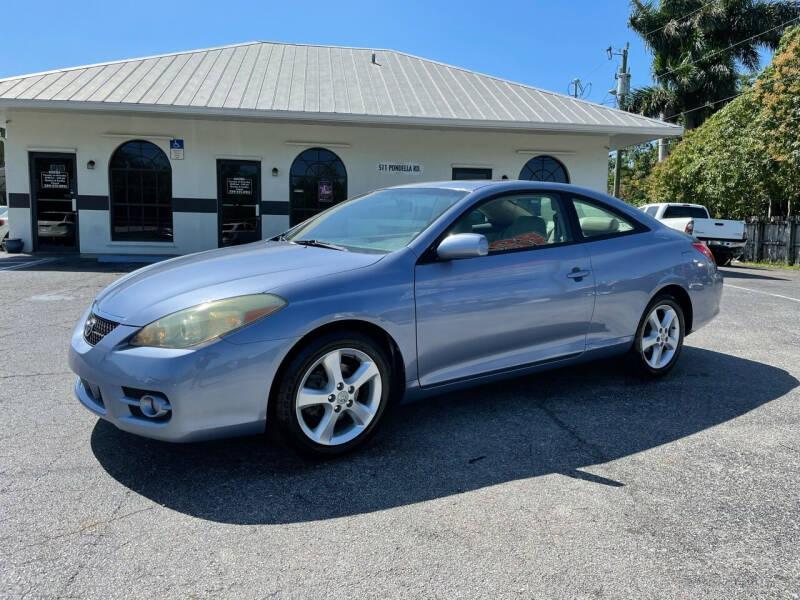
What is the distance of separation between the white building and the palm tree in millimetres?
23239

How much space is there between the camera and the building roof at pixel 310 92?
12.9 m

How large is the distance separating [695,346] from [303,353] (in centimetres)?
462

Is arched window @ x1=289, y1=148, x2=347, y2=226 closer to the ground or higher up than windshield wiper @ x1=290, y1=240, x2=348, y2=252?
higher up

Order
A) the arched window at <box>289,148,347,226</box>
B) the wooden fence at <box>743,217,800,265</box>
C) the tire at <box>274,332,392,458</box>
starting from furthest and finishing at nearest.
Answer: the wooden fence at <box>743,217,800,265</box> < the arched window at <box>289,148,347,226</box> < the tire at <box>274,332,392,458</box>

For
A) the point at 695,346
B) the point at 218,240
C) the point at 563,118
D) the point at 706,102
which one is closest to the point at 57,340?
the point at 695,346

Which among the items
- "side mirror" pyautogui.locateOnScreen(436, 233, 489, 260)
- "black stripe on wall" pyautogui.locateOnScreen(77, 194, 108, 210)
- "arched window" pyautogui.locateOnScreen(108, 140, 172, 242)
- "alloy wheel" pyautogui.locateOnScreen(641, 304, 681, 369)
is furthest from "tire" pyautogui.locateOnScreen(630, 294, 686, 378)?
"black stripe on wall" pyautogui.locateOnScreen(77, 194, 108, 210)

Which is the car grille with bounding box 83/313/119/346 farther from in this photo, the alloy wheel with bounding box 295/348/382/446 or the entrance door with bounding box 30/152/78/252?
the entrance door with bounding box 30/152/78/252

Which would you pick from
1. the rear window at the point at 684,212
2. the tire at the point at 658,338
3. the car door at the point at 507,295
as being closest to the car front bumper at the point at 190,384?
the car door at the point at 507,295

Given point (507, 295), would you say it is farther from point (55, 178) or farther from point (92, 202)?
point (55, 178)

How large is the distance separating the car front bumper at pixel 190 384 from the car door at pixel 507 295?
3.01 ft

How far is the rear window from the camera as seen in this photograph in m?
18.3

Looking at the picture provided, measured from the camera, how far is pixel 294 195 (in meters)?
14.8

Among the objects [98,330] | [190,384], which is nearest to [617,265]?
[190,384]

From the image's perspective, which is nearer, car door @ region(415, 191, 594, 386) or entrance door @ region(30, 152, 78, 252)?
car door @ region(415, 191, 594, 386)
